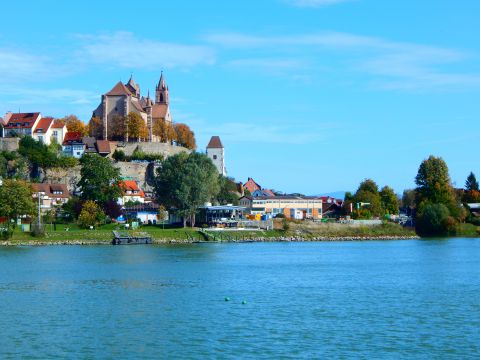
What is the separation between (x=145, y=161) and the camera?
9612cm

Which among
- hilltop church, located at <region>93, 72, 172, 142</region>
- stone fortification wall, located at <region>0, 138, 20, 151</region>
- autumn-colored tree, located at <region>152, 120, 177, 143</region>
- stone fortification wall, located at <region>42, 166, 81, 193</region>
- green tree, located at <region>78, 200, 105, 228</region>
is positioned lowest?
green tree, located at <region>78, 200, 105, 228</region>

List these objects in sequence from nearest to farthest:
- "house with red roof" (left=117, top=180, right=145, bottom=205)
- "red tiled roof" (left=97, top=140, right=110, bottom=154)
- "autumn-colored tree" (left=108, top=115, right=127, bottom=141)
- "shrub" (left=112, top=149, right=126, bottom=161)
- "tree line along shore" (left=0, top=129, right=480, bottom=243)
→ 1. "tree line along shore" (left=0, top=129, right=480, bottom=243)
2. "house with red roof" (left=117, top=180, right=145, bottom=205)
3. "red tiled roof" (left=97, top=140, right=110, bottom=154)
4. "shrub" (left=112, top=149, right=126, bottom=161)
5. "autumn-colored tree" (left=108, top=115, right=127, bottom=141)

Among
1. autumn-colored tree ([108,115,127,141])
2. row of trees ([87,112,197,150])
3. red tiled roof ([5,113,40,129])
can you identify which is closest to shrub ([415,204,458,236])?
row of trees ([87,112,197,150])

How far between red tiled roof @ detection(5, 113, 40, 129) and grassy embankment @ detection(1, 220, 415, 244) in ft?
84.0

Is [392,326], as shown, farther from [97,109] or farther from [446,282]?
[97,109]

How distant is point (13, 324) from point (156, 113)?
8256 cm

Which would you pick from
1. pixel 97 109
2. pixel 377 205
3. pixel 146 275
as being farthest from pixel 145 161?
pixel 146 275

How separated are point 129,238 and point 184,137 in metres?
41.3

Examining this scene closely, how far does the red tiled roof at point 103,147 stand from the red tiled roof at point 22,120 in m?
8.70

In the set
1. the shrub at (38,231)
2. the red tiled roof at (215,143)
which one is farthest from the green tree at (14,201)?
the red tiled roof at (215,143)

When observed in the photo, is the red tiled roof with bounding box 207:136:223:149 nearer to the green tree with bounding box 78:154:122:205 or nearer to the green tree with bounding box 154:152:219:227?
the green tree with bounding box 154:152:219:227

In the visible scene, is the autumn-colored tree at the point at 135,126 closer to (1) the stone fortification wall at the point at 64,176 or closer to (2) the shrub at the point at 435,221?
(1) the stone fortification wall at the point at 64,176

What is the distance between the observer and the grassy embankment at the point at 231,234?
66812 mm

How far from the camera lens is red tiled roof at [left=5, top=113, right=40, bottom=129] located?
314ft
